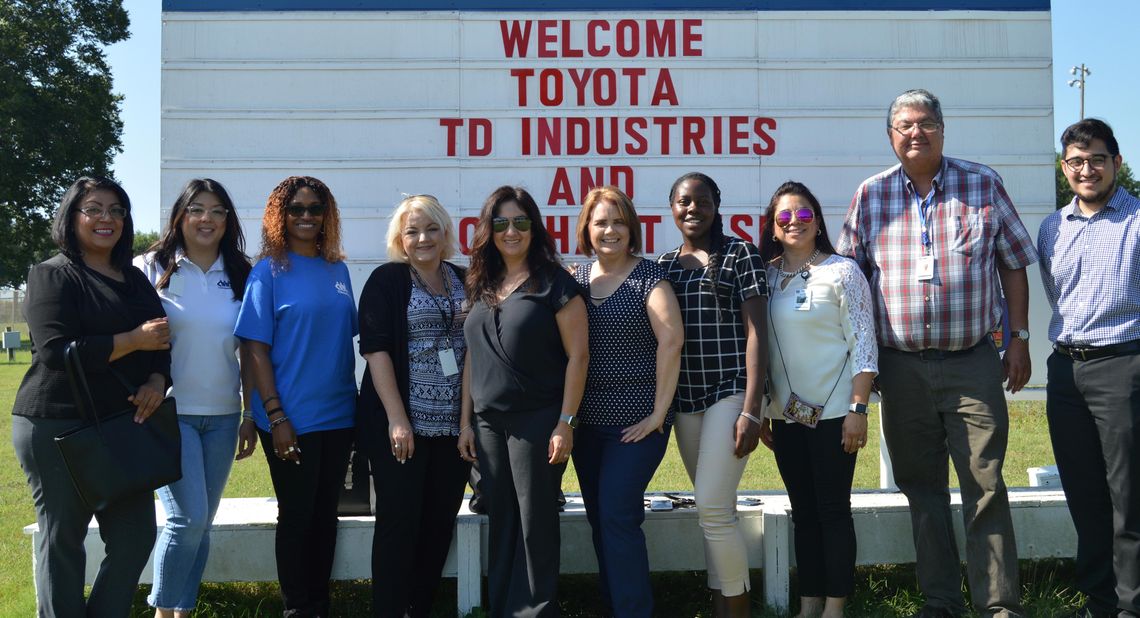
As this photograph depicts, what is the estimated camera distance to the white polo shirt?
12.7 feet

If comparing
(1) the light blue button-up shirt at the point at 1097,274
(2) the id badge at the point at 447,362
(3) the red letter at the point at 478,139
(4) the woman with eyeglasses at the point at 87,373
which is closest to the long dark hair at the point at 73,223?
(4) the woman with eyeglasses at the point at 87,373

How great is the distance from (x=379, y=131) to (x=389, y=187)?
12.5 inches

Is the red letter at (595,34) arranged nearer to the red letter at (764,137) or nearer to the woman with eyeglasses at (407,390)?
the red letter at (764,137)

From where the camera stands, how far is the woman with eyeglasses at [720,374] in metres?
3.86

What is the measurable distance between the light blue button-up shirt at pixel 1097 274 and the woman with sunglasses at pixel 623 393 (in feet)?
5.72

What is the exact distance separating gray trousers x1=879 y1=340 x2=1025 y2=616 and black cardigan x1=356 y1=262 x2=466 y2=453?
2112 millimetres

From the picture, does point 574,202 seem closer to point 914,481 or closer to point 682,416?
point 682,416

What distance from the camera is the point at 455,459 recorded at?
4.09m

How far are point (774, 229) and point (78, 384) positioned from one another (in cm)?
284

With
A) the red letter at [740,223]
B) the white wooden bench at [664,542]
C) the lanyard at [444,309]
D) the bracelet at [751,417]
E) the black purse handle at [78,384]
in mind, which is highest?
the red letter at [740,223]

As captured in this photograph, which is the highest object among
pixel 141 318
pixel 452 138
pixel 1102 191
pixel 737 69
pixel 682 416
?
pixel 737 69

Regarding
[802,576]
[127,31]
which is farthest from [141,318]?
[127,31]

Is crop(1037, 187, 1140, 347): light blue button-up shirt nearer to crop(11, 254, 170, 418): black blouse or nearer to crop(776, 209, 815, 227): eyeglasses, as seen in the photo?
crop(776, 209, 815, 227): eyeglasses

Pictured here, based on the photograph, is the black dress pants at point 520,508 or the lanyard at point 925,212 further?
the lanyard at point 925,212
